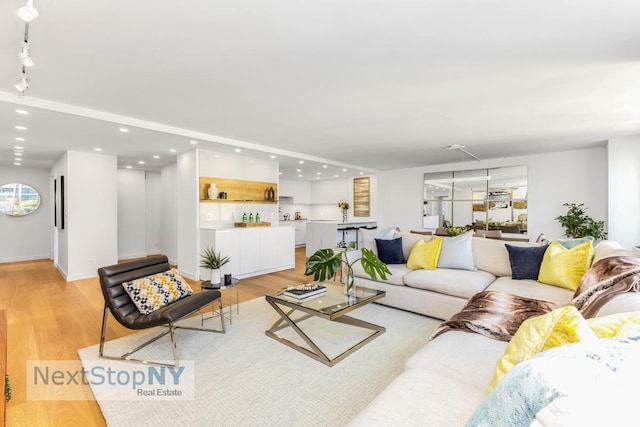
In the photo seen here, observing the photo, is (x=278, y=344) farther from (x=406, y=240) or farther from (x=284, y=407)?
(x=406, y=240)

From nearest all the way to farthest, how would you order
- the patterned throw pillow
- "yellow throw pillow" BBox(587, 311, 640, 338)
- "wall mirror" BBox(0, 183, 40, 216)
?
"yellow throw pillow" BBox(587, 311, 640, 338)
the patterned throw pillow
"wall mirror" BBox(0, 183, 40, 216)

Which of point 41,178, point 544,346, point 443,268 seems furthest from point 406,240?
point 41,178

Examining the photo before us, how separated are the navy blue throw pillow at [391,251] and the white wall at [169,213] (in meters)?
4.78

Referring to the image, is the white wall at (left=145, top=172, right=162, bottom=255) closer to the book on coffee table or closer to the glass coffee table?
the glass coffee table

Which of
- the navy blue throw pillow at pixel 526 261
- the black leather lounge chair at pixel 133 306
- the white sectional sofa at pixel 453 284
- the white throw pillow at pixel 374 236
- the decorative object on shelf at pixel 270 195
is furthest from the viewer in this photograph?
the decorative object on shelf at pixel 270 195

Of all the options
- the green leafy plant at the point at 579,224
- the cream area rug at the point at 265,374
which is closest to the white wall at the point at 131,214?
the cream area rug at the point at 265,374

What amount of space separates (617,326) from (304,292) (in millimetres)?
2163

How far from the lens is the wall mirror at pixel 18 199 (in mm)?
7004

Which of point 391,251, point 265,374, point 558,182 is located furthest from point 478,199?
point 265,374

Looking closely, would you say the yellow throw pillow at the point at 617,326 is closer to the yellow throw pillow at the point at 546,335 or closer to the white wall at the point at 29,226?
the yellow throw pillow at the point at 546,335

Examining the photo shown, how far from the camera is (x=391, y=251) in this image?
4086 millimetres

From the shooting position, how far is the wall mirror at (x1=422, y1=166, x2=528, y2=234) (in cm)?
673

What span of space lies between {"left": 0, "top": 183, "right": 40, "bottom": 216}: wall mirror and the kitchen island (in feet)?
23.1

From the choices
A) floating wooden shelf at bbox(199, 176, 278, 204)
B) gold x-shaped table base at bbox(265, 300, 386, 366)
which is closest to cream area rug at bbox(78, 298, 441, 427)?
gold x-shaped table base at bbox(265, 300, 386, 366)
